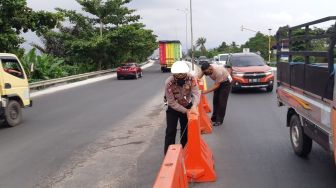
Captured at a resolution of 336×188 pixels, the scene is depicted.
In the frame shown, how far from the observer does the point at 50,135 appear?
10180 mm

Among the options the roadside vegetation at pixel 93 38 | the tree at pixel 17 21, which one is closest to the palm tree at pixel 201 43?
the roadside vegetation at pixel 93 38

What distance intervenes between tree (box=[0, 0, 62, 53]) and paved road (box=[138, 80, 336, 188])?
13.6 metres

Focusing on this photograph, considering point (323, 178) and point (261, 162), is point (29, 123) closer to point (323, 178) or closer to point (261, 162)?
point (261, 162)

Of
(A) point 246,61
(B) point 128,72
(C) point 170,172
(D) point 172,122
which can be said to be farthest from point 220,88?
(B) point 128,72

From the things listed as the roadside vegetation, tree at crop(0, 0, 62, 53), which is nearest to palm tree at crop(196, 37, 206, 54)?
the roadside vegetation

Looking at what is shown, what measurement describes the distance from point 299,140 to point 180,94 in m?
2.06

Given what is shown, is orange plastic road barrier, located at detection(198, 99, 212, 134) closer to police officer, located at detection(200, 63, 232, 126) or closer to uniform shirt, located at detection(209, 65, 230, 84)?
police officer, located at detection(200, 63, 232, 126)

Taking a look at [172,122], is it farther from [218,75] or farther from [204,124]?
[218,75]

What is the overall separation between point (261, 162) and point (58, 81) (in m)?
23.5

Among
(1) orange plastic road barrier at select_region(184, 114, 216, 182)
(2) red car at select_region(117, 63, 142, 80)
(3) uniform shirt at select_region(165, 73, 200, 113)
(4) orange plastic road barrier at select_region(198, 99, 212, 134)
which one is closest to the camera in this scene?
(1) orange plastic road barrier at select_region(184, 114, 216, 182)

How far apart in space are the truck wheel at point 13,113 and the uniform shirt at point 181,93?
6783 mm

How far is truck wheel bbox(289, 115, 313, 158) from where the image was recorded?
686cm

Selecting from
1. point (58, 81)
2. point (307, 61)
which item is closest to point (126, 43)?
point (58, 81)

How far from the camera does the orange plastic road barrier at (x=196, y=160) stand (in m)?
5.96
